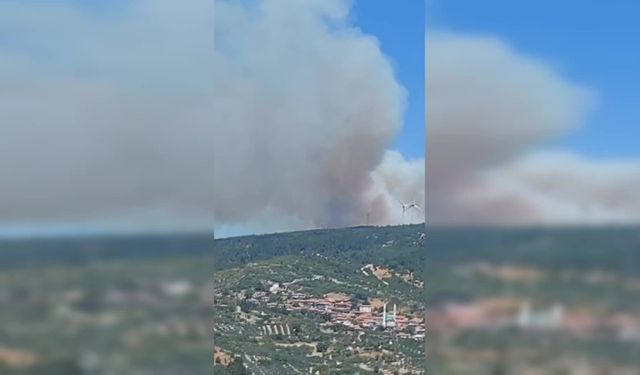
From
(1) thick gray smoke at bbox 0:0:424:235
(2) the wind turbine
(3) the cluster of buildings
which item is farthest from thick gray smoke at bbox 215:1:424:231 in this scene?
(1) thick gray smoke at bbox 0:0:424:235

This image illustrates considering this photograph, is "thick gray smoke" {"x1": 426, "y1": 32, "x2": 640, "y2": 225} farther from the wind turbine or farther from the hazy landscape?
the wind turbine

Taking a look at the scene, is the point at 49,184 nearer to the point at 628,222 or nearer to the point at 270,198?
the point at 628,222

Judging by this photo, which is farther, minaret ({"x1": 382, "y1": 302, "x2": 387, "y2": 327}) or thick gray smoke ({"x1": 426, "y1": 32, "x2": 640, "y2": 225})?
minaret ({"x1": 382, "y1": 302, "x2": 387, "y2": 327})

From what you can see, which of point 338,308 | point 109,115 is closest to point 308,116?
point 338,308

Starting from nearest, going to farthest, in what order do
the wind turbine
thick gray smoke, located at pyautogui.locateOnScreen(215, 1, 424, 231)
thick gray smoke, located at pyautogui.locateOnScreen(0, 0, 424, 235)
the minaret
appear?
thick gray smoke, located at pyautogui.locateOnScreen(0, 0, 424, 235) < the wind turbine < thick gray smoke, located at pyautogui.locateOnScreen(215, 1, 424, 231) < the minaret

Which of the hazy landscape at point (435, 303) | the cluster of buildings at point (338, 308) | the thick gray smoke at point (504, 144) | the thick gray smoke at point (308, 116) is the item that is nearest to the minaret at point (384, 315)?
the cluster of buildings at point (338, 308)

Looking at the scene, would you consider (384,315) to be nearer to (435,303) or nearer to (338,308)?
(338,308)

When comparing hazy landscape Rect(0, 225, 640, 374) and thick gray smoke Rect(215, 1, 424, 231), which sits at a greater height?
thick gray smoke Rect(215, 1, 424, 231)

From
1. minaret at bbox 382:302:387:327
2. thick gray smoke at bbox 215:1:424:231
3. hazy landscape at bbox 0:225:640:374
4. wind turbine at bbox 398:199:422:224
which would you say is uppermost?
thick gray smoke at bbox 215:1:424:231
